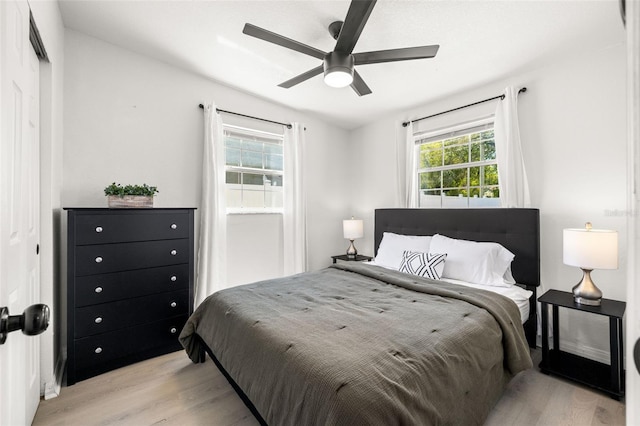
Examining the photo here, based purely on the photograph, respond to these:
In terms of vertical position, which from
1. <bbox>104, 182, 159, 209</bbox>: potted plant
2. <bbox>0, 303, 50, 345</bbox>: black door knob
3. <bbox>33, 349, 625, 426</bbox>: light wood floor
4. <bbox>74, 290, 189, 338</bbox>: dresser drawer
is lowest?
<bbox>33, 349, 625, 426</bbox>: light wood floor

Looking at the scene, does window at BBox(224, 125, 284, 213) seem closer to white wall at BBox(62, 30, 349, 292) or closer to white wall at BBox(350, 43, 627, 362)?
white wall at BBox(62, 30, 349, 292)

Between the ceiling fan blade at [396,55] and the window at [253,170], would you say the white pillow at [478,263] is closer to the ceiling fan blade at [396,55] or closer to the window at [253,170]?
the ceiling fan blade at [396,55]

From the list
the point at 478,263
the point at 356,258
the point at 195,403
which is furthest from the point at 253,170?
the point at 478,263

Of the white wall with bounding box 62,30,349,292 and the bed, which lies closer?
the bed

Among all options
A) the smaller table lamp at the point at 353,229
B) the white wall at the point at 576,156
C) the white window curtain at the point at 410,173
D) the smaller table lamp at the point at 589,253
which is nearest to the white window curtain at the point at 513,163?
the white wall at the point at 576,156

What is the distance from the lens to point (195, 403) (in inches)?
74.0

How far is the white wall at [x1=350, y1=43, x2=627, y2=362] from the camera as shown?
2312 millimetres

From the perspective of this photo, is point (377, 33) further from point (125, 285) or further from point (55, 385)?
point (55, 385)

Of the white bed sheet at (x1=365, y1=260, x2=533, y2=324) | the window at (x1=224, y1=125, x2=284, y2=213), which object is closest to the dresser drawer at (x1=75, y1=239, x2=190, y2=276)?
the window at (x1=224, y1=125, x2=284, y2=213)

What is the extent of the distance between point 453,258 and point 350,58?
201cm

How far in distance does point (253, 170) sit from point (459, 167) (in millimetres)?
2555

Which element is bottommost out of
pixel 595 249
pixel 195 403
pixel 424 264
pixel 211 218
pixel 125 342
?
pixel 195 403

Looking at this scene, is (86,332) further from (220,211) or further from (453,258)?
(453,258)

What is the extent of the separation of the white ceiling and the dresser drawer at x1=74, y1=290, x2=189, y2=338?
7.31ft
